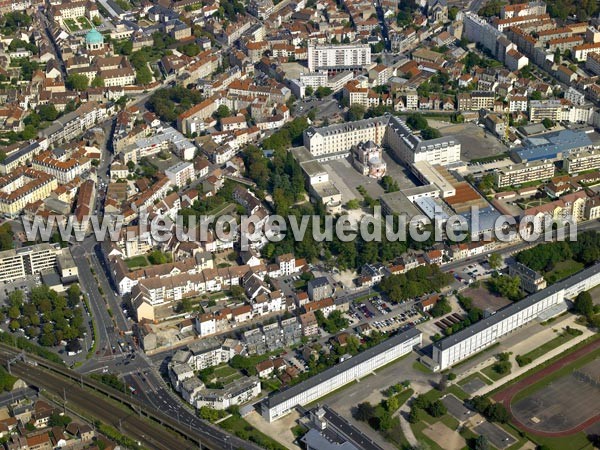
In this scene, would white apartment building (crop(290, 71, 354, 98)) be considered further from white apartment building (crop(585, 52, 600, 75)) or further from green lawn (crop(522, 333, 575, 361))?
green lawn (crop(522, 333, 575, 361))

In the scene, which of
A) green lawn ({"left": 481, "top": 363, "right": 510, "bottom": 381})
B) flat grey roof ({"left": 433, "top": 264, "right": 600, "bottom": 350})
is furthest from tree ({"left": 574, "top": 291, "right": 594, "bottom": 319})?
green lawn ({"left": 481, "top": 363, "right": 510, "bottom": 381})

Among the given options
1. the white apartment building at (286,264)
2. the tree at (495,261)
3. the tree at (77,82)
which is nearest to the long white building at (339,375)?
the tree at (495,261)

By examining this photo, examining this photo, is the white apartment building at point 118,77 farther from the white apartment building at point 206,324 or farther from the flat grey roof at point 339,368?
the flat grey roof at point 339,368

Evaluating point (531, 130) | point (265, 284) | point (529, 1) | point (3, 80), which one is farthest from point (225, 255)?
point (529, 1)

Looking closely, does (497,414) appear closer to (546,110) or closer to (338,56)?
(546,110)

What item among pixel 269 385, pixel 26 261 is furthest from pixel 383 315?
pixel 26 261

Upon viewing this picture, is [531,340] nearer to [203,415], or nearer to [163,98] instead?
[203,415]
